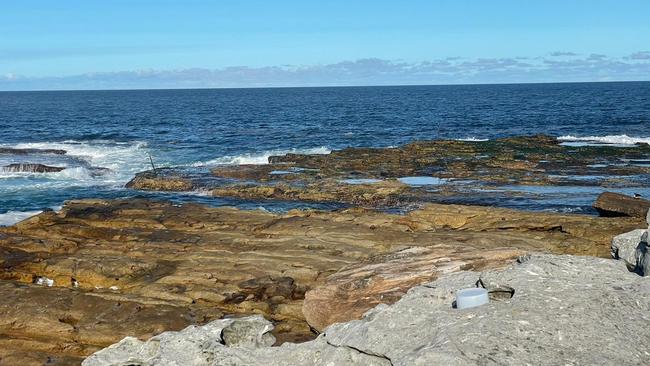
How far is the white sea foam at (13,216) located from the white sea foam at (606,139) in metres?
43.1

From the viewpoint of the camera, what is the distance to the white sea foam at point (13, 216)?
29108mm

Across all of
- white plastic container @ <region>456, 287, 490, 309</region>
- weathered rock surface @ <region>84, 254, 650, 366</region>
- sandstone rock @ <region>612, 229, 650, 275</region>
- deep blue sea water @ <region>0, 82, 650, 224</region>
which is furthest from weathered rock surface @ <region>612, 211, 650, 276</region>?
deep blue sea water @ <region>0, 82, 650, 224</region>

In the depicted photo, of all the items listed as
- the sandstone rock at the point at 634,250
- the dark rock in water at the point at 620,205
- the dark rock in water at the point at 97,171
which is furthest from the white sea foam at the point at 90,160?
the sandstone rock at the point at 634,250

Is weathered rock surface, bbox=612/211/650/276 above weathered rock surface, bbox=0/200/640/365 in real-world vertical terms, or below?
above

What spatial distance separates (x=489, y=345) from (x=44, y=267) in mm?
13295

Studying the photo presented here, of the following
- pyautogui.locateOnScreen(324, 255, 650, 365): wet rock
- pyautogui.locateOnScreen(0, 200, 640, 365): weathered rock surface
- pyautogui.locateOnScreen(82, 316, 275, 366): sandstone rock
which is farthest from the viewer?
pyautogui.locateOnScreen(0, 200, 640, 365): weathered rock surface

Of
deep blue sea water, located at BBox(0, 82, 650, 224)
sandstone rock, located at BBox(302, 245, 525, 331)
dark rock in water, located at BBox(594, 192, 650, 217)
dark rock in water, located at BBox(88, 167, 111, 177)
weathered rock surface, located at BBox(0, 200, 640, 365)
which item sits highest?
sandstone rock, located at BBox(302, 245, 525, 331)

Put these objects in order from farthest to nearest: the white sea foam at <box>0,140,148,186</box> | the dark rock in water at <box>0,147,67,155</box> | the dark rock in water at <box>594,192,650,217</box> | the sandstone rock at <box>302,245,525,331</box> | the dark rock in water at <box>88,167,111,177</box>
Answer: the dark rock in water at <box>0,147,67,155</box> < the dark rock in water at <box>88,167,111,177</box> < the white sea foam at <box>0,140,148,186</box> < the dark rock in water at <box>594,192,650,217</box> < the sandstone rock at <box>302,245,525,331</box>

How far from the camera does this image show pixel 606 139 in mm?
58969

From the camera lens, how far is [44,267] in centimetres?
1755

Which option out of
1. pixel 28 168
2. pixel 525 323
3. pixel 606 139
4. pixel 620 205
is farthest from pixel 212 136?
pixel 525 323

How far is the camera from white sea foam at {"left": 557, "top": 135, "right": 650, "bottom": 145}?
184 feet

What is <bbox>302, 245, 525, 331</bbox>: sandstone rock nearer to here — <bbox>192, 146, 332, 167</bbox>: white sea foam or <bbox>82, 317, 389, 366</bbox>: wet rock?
<bbox>82, 317, 389, 366</bbox>: wet rock

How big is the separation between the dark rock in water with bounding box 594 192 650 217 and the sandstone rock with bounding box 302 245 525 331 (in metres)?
12.2
